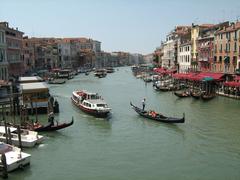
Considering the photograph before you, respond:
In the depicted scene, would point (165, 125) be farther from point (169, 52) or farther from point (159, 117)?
point (169, 52)

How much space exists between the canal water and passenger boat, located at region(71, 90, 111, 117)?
0.41 meters

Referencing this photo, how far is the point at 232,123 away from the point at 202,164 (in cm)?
774

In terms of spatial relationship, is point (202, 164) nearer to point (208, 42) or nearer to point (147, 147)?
point (147, 147)

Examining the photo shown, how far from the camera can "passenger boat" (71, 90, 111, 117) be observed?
71.3ft

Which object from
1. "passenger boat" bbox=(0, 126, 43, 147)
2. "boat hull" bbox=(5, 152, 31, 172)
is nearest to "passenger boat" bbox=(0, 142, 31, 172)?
"boat hull" bbox=(5, 152, 31, 172)

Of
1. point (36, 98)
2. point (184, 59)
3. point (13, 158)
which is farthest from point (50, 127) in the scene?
point (184, 59)

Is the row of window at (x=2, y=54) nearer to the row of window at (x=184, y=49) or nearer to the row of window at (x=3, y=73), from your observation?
the row of window at (x=3, y=73)

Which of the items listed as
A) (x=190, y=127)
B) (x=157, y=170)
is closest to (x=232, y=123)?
(x=190, y=127)

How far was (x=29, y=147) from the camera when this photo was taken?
15234 mm

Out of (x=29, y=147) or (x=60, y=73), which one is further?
(x=60, y=73)

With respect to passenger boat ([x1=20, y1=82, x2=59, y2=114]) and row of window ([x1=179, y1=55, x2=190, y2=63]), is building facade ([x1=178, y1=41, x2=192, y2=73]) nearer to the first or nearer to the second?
row of window ([x1=179, y1=55, x2=190, y2=63])

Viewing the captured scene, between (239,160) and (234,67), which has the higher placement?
(234,67)

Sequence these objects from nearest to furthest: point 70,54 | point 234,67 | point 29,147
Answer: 1. point 29,147
2. point 234,67
3. point 70,54

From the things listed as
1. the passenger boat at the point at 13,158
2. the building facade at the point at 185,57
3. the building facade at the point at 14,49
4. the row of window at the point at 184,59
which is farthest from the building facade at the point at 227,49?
the passenger boat at the point at 13,158
